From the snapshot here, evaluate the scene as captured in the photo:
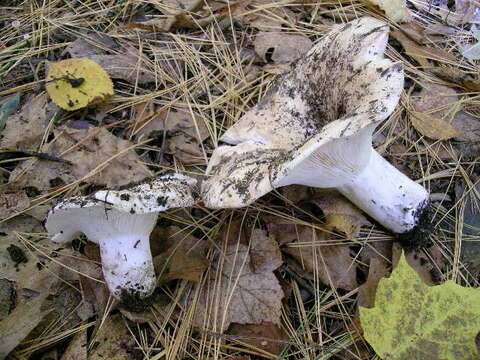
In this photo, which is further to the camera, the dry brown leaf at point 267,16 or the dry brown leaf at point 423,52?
the dry brown leaf at point 267,16

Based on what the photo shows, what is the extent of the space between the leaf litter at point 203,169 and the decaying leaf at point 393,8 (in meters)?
0.01

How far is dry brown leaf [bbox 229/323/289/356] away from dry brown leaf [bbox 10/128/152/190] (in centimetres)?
106

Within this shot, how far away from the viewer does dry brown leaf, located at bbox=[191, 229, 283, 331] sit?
6.88 ft

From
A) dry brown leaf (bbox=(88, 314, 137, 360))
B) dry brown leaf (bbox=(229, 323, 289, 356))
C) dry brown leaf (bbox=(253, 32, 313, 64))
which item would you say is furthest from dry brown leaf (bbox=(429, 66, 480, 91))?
dry brown leaf (bbox=(88, 314, 137, 360))

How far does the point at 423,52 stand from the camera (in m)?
3.01

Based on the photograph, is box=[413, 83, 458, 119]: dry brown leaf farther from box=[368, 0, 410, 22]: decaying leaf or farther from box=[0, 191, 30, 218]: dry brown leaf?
box=[0, 191, 30, 218]: dry brown leaf

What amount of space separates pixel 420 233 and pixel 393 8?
176 centimetres

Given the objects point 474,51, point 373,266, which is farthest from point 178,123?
point 474,51

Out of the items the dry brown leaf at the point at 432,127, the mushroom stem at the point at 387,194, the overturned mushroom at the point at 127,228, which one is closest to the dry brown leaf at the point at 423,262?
the mushroom stem at the point at 387,194

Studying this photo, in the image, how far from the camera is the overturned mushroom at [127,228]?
190cm

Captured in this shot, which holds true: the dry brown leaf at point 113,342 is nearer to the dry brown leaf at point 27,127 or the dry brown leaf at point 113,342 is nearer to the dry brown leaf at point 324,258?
the dry brown leaf at point 324,258

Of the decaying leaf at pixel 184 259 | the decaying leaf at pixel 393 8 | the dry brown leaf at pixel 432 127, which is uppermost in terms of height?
the decaying leaf at pixel 393 8

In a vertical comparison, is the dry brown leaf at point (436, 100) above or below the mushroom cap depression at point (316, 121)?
below

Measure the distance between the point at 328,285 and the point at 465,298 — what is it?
0.63 m
